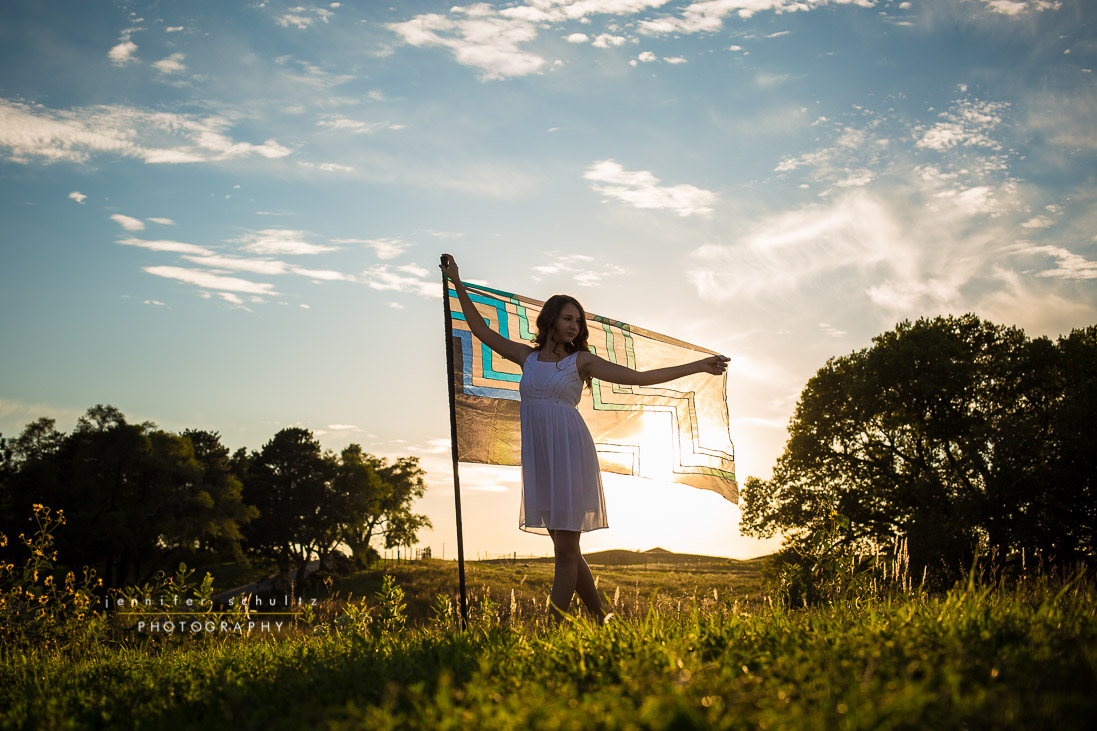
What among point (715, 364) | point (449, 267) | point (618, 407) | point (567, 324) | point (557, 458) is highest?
point (449, 267)

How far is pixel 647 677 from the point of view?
9.90 ft

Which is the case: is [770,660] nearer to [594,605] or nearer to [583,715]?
[583,715]

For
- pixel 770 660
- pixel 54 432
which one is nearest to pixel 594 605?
pixel 770 660

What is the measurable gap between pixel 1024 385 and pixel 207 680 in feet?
78.2

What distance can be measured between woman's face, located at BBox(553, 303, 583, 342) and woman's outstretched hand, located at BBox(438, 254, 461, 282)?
1461 millimetres

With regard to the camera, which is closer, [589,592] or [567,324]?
[589,592]

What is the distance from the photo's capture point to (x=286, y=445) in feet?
159

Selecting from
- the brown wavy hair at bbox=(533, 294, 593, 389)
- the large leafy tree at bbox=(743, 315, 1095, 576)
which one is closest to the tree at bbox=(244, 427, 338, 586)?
the large leafy tree at bbox=(743, 315, 1095, 576)

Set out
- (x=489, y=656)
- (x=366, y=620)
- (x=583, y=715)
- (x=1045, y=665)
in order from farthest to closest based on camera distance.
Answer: (x=366, y=620) → (x=489, y=656) → (x=1045, y=665) → (x=583, y=715)

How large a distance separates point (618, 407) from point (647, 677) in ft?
16.7

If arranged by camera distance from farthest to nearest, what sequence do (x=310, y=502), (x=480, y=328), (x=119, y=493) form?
(x=310, y=502) → (x=119, y=493) → (x=480, y=328)

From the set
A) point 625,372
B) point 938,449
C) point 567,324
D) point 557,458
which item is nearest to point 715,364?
point 625,372

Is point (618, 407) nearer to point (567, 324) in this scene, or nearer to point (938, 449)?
point (567, 324)

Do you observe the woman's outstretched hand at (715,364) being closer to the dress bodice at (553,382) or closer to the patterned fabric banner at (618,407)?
the dress bodice at (553,382)
